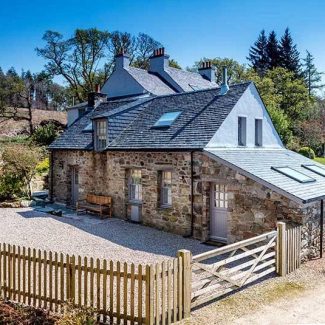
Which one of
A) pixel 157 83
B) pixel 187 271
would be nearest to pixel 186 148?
pixel 187 271

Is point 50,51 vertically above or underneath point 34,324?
above

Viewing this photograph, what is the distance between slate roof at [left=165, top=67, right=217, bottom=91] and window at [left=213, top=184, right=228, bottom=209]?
16.8 m

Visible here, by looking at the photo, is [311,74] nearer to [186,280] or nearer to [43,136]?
[43,136]

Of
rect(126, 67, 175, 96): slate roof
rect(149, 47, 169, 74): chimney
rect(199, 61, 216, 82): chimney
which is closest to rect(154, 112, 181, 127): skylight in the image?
rect(126, 67, 175, 96): slate roof

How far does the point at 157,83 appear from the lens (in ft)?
95.6

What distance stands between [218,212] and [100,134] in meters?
8.31

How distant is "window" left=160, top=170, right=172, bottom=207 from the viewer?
16.0 metres

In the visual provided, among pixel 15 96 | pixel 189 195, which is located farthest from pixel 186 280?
pixel 15 96

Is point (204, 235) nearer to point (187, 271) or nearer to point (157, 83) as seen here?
point (187, 271)

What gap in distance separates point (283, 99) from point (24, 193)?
3459 cm

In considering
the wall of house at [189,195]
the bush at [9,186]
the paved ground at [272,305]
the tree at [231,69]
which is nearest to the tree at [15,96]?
the bush at [9,186]

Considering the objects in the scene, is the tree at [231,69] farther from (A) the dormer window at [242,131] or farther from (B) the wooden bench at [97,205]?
(B) the wooden bench at [97,205]

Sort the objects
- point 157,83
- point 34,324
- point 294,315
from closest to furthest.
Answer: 1. point 34,324
2. point 294,315
3. point 157,83

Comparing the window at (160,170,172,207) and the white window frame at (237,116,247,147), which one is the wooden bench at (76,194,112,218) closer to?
the window at (160,170,172,207)
